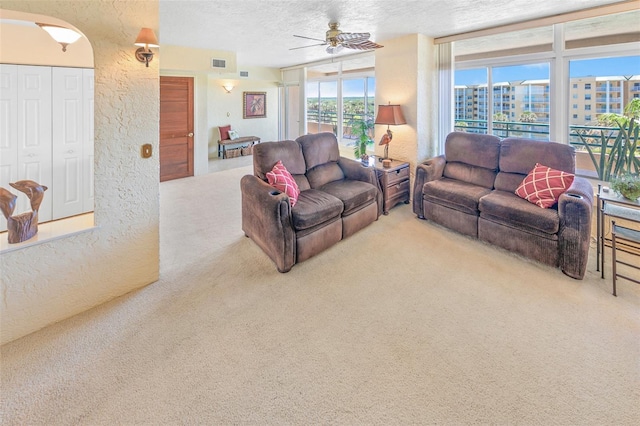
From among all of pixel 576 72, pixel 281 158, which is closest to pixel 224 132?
pixel 281 158

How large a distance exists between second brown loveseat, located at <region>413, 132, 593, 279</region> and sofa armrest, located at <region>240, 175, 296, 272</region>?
2123mm

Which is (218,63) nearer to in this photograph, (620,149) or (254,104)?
(254,104)

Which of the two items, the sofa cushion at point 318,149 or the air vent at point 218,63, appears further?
the air vent at point 218,63

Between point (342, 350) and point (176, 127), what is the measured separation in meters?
6.20

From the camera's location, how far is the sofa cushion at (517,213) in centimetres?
302

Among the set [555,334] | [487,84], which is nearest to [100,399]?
[555,334]

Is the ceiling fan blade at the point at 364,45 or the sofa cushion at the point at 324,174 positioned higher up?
the ceiling fan blade at the point at 364,45

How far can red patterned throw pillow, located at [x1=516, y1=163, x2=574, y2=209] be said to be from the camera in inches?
127

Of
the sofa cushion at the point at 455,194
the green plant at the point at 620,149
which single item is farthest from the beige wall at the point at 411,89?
the green plant at the point at 620,149

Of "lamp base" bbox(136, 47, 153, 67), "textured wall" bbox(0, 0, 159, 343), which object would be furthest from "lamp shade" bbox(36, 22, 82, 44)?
"lamp base" bbox(136, 47, 153, 67)

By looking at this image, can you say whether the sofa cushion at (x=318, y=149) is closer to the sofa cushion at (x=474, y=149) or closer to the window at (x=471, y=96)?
the sofa cushion at (x=474, y=149)

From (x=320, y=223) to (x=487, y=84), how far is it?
3506 millimetres

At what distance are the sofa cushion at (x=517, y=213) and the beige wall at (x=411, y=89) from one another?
1.63 meters

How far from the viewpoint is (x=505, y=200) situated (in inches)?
136
